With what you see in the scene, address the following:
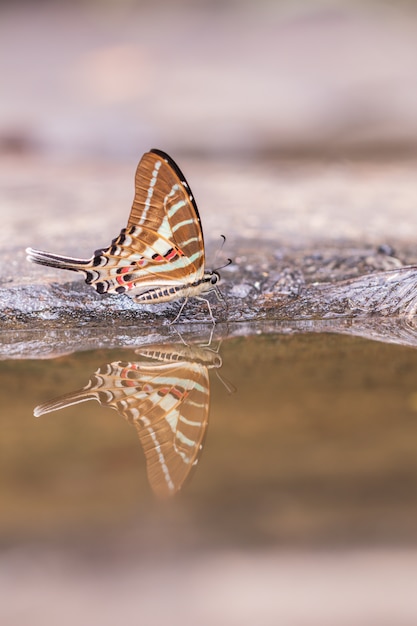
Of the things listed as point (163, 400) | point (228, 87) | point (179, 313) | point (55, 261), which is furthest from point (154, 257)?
point (228, 87)

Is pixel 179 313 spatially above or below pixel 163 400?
above

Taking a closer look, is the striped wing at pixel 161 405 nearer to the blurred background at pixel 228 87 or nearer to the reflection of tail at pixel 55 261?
the reflection of tail at pixel 55 261

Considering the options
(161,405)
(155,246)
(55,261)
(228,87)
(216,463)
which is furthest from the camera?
(228,87)

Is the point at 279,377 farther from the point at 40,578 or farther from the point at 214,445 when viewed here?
the point at 40,578

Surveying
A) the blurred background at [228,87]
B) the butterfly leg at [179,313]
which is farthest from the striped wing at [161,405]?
the blurred background at [228,87]

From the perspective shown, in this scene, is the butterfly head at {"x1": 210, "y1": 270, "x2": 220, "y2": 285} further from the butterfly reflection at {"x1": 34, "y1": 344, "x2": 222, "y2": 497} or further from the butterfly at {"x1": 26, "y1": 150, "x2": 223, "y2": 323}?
the butterfly reflection at {"x1": 34, "y1": 344, "x2": 222, "y2": 497}

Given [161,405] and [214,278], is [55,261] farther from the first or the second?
[161,405]

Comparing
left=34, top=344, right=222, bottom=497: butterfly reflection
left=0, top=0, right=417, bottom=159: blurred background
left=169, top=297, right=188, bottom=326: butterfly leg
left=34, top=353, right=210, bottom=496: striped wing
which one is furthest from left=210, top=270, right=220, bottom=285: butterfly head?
left=0, top=0, right=417, bottom=159: blurred background
